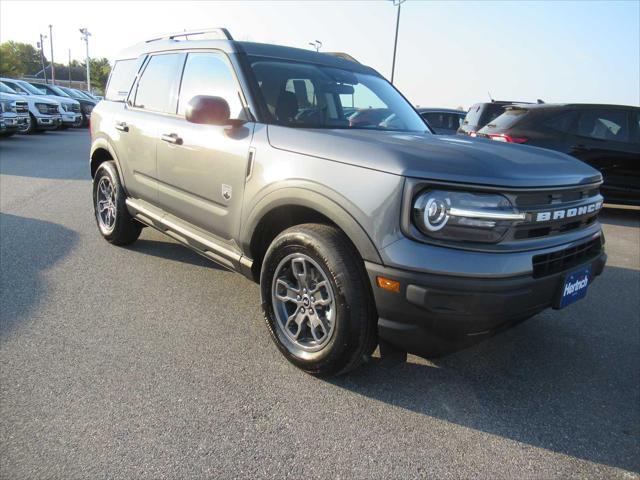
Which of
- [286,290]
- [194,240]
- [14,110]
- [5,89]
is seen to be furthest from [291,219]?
[5,89]

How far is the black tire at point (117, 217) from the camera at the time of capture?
15.4 ft

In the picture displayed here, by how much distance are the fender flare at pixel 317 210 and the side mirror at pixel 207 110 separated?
59cm

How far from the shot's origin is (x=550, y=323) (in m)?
3.71

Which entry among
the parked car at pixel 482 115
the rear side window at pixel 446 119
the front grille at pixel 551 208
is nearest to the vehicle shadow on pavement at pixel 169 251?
the front grille at pixel 551 208

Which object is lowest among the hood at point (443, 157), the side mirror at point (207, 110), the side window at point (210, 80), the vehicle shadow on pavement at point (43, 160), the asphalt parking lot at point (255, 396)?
the vehicle shadow on pavement at point (43, 160)

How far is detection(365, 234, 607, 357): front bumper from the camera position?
7.25ft

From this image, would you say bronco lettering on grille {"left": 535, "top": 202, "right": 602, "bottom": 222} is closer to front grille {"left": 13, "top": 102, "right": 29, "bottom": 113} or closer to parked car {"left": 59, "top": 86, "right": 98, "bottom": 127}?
front grille {"left": 13, "top": 102, "right": 29, "bottom": 113}

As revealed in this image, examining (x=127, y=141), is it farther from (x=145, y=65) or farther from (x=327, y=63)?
(x=327, y=63)

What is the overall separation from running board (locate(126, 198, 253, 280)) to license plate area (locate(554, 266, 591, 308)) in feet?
5.73

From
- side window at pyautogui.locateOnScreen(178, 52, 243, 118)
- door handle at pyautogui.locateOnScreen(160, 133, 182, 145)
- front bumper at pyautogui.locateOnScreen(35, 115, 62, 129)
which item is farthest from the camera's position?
front bumper at pyautogui.locateOnScreen(35, 115, 62, 129)

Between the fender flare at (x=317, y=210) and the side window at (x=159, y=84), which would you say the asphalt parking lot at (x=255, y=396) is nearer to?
the fender flare at (x=317, y=210)

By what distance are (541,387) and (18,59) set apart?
3652 inches

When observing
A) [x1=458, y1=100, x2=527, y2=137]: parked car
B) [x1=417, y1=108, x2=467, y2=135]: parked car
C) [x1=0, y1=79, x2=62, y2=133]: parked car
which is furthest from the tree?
[x1=458, y1=100, x2=527, y2=137]: parked car

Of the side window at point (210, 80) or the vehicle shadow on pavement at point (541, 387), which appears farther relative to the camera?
the side window at point (210, 80)
